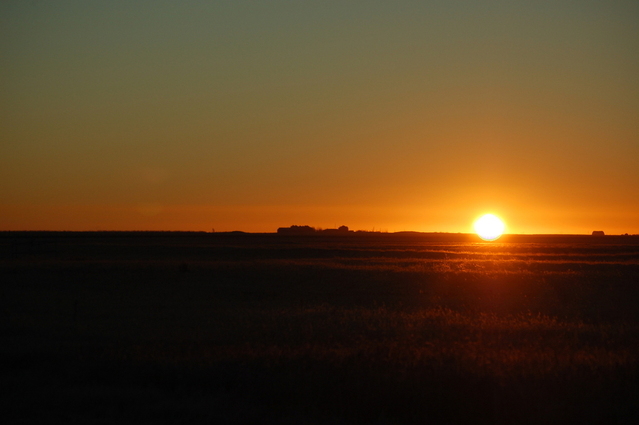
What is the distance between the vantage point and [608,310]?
68.7ft

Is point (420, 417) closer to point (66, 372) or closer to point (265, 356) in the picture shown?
point (265, 356)

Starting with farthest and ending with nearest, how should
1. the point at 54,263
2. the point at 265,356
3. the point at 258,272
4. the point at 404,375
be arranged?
the point at 54,263 → the point at 258,272 → the point at 265,356 → the point at 404,375

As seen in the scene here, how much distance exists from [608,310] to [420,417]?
14.8 meters

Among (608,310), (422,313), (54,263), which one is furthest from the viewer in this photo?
(54,263)

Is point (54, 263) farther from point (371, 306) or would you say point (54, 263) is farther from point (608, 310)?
point (608, 310)

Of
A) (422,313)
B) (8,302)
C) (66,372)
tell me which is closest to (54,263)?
(8,302)

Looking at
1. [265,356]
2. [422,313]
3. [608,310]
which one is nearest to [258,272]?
[422,313]

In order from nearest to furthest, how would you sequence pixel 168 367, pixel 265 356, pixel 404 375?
pixel 404 375 → pixel 168 367 → pixel 265 356

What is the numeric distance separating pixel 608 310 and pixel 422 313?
7.16m

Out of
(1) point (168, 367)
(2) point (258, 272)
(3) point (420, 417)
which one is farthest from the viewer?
(2) point (258, 272)

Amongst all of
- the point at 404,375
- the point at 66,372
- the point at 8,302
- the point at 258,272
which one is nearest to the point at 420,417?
the point at 404,375

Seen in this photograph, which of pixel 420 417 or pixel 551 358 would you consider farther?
pixel 551 358

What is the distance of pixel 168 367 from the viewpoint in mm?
10578

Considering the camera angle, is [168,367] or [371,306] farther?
[371,306]
